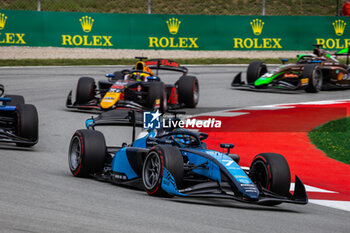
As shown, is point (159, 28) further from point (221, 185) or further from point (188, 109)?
point (221, 185)

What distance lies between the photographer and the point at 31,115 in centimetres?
1039

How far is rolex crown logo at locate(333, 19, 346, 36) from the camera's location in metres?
28.7

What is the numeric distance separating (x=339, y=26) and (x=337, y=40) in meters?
0.63

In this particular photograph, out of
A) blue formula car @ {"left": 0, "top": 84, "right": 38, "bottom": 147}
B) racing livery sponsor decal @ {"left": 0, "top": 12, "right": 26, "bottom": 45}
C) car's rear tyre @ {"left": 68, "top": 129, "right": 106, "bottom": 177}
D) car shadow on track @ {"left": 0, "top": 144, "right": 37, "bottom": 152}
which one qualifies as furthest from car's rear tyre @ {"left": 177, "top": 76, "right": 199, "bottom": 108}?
racing livery sponsor decal @ {"left": 0, "top": 12, "right": 26, "bottom": 45}

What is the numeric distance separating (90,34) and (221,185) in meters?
19.9

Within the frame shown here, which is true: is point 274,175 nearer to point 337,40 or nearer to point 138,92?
point 138,92

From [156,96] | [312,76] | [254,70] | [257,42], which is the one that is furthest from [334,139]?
[257,42]

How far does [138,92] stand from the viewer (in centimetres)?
1488

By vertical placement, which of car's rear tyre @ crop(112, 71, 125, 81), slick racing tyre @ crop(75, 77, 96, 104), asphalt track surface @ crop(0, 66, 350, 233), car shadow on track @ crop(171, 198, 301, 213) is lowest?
car shadow on track @ crop(171, 198, 301, 213)

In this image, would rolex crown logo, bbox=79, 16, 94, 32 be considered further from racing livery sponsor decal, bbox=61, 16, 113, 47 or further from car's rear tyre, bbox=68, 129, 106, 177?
car's rear tyre, bbox=68, 129, 106, 177

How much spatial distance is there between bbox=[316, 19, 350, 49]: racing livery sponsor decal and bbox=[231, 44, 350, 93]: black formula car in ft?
26.4

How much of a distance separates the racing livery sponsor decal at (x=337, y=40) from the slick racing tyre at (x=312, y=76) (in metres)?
9.39

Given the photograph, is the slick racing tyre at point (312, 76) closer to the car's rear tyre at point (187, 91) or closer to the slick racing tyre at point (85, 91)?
the car's rear tyre at point (187, 91)

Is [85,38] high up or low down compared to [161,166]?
up
